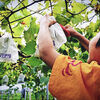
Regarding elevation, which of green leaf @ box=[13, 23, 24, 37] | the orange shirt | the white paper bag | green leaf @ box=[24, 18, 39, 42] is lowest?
the orange shirt

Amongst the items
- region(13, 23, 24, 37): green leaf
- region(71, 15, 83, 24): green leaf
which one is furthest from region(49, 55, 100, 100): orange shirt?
region(13, 23, 24, 37): green leaf

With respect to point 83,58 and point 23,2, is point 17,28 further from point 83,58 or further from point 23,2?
point 83,58

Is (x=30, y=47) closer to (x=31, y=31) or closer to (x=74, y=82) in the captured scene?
(x=31, y=31)

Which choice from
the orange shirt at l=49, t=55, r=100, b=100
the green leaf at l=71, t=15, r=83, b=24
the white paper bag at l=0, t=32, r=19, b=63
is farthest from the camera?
the green leaf at l=71, t=15, r=83, b=24

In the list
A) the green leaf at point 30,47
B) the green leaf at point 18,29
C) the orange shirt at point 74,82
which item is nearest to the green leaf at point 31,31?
the green leaf at point 30,47

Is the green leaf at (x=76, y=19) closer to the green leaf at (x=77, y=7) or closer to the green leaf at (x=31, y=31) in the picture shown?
the green leaf at (x=77, y=7)

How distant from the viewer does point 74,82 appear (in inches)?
21.7

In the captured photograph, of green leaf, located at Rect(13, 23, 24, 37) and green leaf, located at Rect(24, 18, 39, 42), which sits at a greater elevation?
Answer: green leaf, located at Rect(13, 23, 24, 37)

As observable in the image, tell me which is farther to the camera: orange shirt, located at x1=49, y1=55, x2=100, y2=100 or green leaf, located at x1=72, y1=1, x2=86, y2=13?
green leaf, located at x1=72, y1=1, x2=86, y2=13

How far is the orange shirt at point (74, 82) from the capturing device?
547 millimetres

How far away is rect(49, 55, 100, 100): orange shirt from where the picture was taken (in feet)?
1.80

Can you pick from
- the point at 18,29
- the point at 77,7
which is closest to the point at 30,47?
the point at 18,29

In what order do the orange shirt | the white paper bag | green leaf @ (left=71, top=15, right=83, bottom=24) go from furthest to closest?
green leaf @ (left=71, top=15, right=83, bottom=24) < the white paper bag < the orange shirt

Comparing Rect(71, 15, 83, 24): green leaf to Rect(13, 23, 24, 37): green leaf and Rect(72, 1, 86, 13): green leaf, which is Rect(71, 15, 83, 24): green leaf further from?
Rect(13, 23, 24, 37): green leaf
